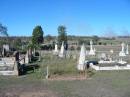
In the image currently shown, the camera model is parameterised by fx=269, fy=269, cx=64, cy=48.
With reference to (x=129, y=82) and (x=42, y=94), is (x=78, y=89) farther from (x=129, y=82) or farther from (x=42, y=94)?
(x=129, y=82)

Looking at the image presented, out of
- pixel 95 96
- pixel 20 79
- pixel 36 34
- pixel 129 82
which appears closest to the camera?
pixel 95 96

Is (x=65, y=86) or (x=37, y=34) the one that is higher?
(x=37, y=34)

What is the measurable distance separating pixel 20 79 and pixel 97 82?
744cm

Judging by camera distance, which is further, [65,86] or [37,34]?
[37,34]

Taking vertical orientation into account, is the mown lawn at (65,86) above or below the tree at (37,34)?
below

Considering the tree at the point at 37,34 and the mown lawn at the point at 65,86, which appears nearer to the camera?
the mown lawn at the point at 65,86

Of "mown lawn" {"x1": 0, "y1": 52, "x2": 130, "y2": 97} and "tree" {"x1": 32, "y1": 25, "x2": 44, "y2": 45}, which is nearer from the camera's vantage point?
"mown lawn" {"x1": 0, "y1": 52, "x2": 130, "y2": 97}

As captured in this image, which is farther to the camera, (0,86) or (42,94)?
(0,86)

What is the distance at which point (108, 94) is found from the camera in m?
19.2

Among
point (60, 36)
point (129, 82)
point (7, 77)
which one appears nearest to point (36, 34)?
point (60, 36)

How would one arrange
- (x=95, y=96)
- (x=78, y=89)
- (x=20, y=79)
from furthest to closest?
1. (x=20, y=79)
2. (x=78, y=89)
3. (x=95, y=96)

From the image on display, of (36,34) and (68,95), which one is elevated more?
(36,34)

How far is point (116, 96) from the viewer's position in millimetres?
18594

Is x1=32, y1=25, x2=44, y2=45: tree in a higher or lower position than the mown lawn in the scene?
higher
